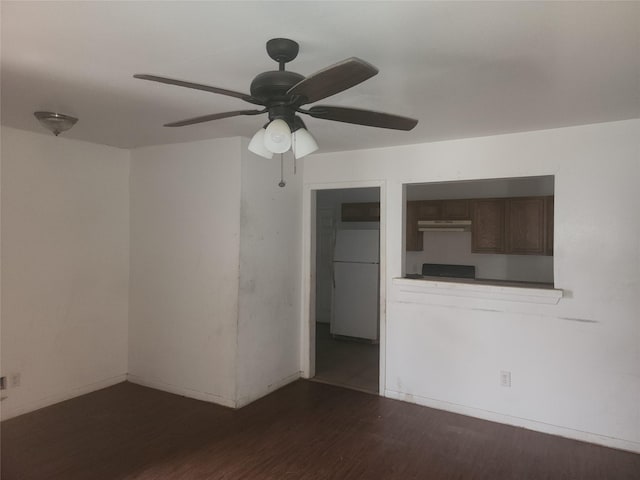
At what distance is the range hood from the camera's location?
5277 mm

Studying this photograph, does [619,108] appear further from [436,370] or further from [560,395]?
[436,370]

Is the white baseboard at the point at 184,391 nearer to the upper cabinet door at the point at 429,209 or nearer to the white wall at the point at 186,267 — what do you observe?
the white wall at the point at 186,267

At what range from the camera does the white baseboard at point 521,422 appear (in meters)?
2.86

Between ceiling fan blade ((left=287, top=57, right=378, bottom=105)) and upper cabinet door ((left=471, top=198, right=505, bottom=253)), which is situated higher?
ceiling fan blade ((left=287, top=57, right=378, bottom=105))

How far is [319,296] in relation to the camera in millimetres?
6781

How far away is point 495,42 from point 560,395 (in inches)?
103

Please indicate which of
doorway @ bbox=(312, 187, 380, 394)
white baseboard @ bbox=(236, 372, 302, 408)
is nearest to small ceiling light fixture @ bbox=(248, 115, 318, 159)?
white baseboard @ bbox=(236, 372, 302, 408)

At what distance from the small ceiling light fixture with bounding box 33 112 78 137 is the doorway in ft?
9.57

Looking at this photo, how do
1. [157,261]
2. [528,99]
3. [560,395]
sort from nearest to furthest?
[528,99] < [560,395] < [157,261]

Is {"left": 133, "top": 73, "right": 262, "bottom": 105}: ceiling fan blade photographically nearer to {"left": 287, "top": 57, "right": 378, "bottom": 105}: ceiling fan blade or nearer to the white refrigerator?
{"left": 287, "top": 57, "right": 378, "bottom": 105}: ceiling fan blade

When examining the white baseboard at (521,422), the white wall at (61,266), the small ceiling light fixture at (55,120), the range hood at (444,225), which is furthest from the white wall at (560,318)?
the white wall at (61,266)

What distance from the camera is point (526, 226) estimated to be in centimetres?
492

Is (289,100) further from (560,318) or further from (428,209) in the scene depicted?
(428,209)

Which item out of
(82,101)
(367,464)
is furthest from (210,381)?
(82,101)
